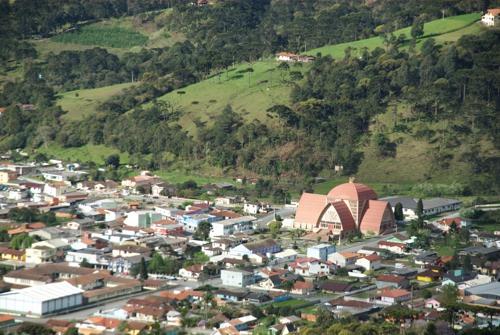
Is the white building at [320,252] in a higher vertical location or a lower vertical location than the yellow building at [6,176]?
lower

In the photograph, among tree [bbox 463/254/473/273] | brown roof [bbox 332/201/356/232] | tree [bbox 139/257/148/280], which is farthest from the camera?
brown roof [bbox 332/201/356/232]

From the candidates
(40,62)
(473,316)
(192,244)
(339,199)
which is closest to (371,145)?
(339,199)

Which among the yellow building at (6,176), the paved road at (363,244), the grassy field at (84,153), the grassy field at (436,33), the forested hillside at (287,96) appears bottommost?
the paved road at (363,244)

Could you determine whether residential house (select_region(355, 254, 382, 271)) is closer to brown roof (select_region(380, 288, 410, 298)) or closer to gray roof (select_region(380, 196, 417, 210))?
brown roof (select_region(380, 288, 410, 298))

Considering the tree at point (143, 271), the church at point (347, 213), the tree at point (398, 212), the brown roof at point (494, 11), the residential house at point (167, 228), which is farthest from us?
the brown roof at point (494, 11)

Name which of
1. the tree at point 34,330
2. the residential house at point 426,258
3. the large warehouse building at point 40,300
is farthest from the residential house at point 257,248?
the tree at point 34,330

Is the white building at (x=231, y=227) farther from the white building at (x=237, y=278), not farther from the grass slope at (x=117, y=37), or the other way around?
the grass slope at (x=117, y=37)

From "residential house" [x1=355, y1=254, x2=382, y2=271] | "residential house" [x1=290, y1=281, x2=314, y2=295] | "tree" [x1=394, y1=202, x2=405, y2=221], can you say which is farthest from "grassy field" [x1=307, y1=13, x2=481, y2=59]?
"residential house" [x1=290, y1=281, x2=314, y2=295]
